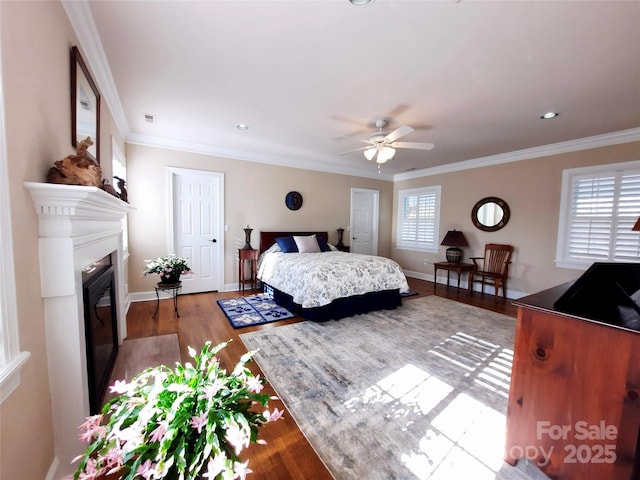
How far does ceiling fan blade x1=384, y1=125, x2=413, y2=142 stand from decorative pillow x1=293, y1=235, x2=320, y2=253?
2.30 m

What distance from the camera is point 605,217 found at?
3646 mm

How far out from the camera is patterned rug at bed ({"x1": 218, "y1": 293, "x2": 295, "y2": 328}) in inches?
131

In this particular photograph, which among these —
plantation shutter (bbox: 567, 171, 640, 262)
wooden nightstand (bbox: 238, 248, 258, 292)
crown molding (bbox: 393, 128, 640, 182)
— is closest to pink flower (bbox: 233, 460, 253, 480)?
wooden nightstand (bbox: 238, 248, 258, 292)

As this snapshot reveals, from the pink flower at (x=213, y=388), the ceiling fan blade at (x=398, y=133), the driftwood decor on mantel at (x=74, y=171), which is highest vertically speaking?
the ceiling fan blade at (x=398, y=133)

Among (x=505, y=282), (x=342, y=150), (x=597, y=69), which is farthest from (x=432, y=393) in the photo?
(x=342, y=150)

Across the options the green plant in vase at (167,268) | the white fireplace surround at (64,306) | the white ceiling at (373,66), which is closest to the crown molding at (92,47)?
the white ceiling at (373,66)

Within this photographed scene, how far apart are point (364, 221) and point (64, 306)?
577 cm

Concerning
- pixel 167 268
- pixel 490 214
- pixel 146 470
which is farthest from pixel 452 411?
pixel 490 214

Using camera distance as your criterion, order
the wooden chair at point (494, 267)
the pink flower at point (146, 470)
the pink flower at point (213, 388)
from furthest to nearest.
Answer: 1. the wooden chair at point (494, 267)
2. the pink flower at point (213, 388)
3. the pink flower at point (146, 470)

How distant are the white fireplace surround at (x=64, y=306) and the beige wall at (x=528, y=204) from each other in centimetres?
554

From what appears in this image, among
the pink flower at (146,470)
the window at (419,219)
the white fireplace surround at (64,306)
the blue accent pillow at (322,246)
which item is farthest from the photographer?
the window at (419,219)

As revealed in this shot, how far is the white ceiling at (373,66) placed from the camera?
1.65 m

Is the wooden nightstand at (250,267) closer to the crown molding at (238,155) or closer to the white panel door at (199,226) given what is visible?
the white panel door at (199,226)

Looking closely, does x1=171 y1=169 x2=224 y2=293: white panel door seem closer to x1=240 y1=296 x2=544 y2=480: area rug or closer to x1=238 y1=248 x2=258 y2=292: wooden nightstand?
x1=238 y1=248 x2=258 y2=292: wooden nightstand
